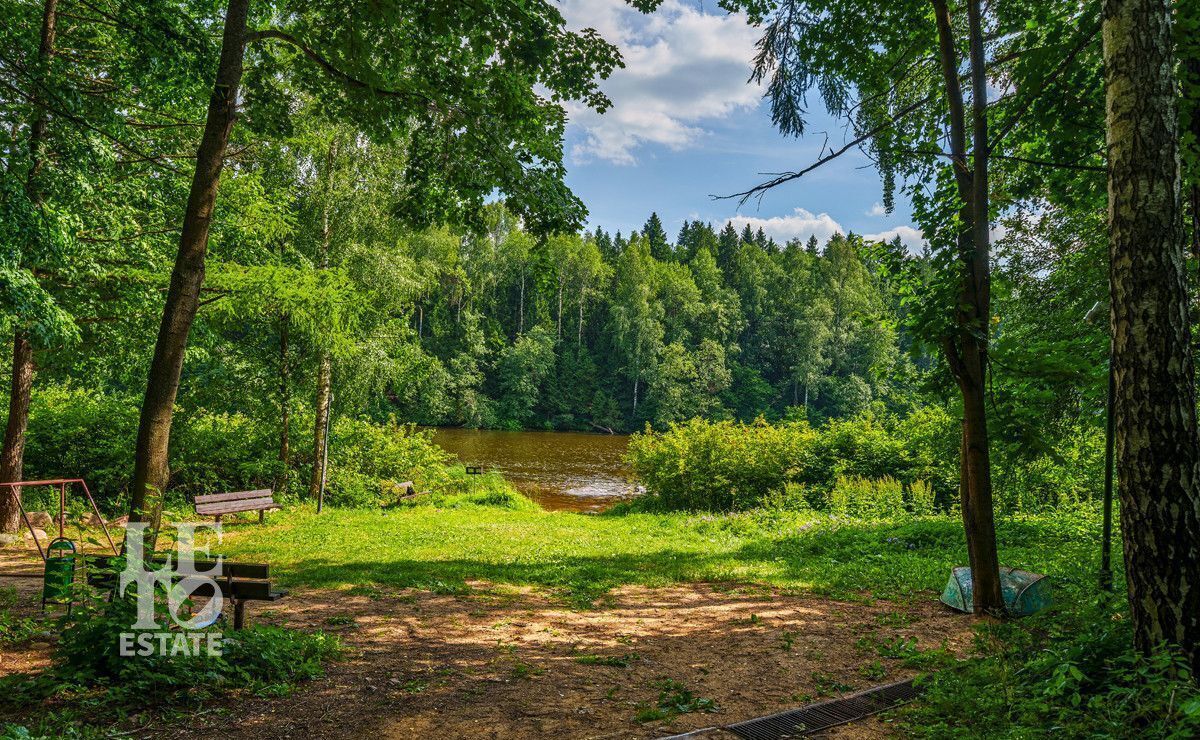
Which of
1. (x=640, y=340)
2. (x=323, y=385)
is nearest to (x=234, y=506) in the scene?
(x=323, y=385)

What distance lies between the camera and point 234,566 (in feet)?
16.2

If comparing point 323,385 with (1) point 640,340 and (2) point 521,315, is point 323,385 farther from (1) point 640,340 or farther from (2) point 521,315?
(2) point 521,315

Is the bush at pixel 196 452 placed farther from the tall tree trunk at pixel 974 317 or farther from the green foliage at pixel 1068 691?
the tall tree trunk at pixel 974 317

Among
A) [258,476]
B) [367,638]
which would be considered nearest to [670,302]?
[258,476]

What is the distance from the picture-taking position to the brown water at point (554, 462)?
20812mm

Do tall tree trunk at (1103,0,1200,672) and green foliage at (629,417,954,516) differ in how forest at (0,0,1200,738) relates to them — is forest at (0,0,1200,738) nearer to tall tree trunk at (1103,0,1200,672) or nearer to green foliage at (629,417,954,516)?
tall tree trunk at (1103,0,1200,672)

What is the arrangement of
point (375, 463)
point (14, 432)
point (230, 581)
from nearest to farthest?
point (230, 581) < point (14, 432) < point (375, 463)

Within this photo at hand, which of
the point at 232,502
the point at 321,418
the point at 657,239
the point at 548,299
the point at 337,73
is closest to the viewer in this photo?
the point at 337,73

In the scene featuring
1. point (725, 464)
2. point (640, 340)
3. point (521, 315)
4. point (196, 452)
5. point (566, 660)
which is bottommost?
point (566, 660)

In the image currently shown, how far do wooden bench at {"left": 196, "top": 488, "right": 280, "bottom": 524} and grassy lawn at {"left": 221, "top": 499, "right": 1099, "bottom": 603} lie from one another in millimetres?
362

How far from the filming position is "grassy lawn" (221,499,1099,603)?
310 inches

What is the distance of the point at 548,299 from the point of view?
7660mm

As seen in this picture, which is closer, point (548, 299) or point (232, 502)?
point (548, 299)

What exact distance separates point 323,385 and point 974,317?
40.8 feet
